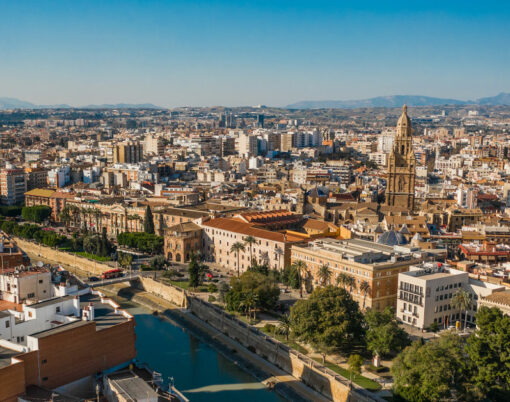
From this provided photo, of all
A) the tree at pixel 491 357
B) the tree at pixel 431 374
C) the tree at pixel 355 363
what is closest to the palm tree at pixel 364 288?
the tree at pixel 355 363

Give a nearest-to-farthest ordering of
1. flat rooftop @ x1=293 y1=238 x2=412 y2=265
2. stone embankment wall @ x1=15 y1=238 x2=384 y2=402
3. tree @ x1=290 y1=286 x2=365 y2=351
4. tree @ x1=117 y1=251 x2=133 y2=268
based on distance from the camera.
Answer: stone embankment wall @ x1=15 y1=238 x2=384 y2=402, tree @ x1=290 y1=286 x2=365 y2=351, flat rooftop @ x1=293 y1=238 x2=412 y2=265, tree @ x1=117 y1=251 x2=133 y2=268

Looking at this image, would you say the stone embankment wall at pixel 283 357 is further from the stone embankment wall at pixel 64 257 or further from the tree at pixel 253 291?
the stone embankment wall at pixel 64 257

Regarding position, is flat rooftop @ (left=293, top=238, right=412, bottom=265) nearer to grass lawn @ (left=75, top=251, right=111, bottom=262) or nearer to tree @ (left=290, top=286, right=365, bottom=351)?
tree @ (left=290, top=286, right=365, bottom=351)

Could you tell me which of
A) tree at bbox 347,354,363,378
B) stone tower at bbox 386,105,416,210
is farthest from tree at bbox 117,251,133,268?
stone tower at bbox 386,105,416,210

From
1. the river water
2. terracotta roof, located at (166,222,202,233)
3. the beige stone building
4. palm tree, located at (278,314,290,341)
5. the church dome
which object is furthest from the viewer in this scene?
terracotta roof, located at (166,222,202,233)

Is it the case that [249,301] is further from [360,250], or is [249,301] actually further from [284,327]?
[360,250]

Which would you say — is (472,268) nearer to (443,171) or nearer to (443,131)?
(443,171)

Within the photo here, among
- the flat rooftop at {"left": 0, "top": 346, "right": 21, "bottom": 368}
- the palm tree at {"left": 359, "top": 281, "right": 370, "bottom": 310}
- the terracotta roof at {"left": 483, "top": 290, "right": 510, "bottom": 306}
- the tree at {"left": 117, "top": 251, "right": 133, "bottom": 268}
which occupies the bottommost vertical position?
the tree at {"left": 117, "top": 251, "right": 133, "bottom": 268}

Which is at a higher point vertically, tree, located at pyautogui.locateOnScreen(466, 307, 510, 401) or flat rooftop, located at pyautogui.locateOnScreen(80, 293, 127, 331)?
flat rooftop, located at pyautogui.locateOnScreen(80, 293, 127, 331)
